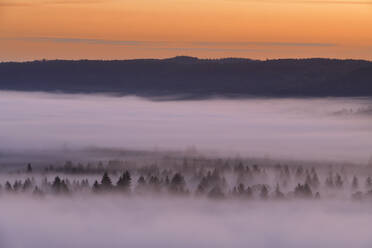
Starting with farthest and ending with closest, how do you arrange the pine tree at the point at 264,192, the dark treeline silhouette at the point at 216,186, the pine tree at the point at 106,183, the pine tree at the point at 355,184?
1. the pine tree at the point at 106,183
2. the pine tree at the point at 264,192
3. the dark treeline silhouette at the point at 216,186
4. the pine tree at the point at 355,184

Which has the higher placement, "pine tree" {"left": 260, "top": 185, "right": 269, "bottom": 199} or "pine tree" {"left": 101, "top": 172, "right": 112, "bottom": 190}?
"pine tree" {"left": 101, "top": 172, "right": 112, "bottom": 190}

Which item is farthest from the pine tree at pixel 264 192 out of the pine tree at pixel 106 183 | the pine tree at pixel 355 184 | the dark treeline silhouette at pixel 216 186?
the pine tree at pixel 106 183

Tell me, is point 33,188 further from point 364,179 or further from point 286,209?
point 364,179

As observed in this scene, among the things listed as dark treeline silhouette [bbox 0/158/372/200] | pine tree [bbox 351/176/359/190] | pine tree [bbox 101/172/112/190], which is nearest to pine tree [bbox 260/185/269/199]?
dark treeline silhouette [bbox 0/158/372/200]

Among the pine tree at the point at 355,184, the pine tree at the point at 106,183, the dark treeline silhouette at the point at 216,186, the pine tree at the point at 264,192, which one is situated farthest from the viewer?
the pine tree at the point at 106,183

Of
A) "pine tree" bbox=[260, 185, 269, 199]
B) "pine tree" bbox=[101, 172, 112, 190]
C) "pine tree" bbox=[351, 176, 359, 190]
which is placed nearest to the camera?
"pine tree" bbox=[351, 176, 359, 190]

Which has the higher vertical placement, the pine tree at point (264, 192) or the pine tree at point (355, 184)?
the pine tree at point (355, 184)

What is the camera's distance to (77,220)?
168 metres

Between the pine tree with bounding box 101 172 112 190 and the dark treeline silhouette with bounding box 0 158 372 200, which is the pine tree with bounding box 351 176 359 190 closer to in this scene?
the dark treeline silhouette with bounding box 0 158 372 200

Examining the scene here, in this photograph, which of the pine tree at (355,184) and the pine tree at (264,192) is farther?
the pine tree at (264,192)

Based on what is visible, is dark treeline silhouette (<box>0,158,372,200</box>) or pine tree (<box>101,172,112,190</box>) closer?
dark treeline silhouette (<box>0,158,372,200</box>)

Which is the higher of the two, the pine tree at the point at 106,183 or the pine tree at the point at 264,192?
the pine tree at the point at 106,183

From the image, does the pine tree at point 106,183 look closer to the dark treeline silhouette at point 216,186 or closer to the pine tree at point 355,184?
the dark treeline silhouette at point 216,186

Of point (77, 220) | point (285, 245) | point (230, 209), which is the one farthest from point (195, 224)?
point (285, 245)
